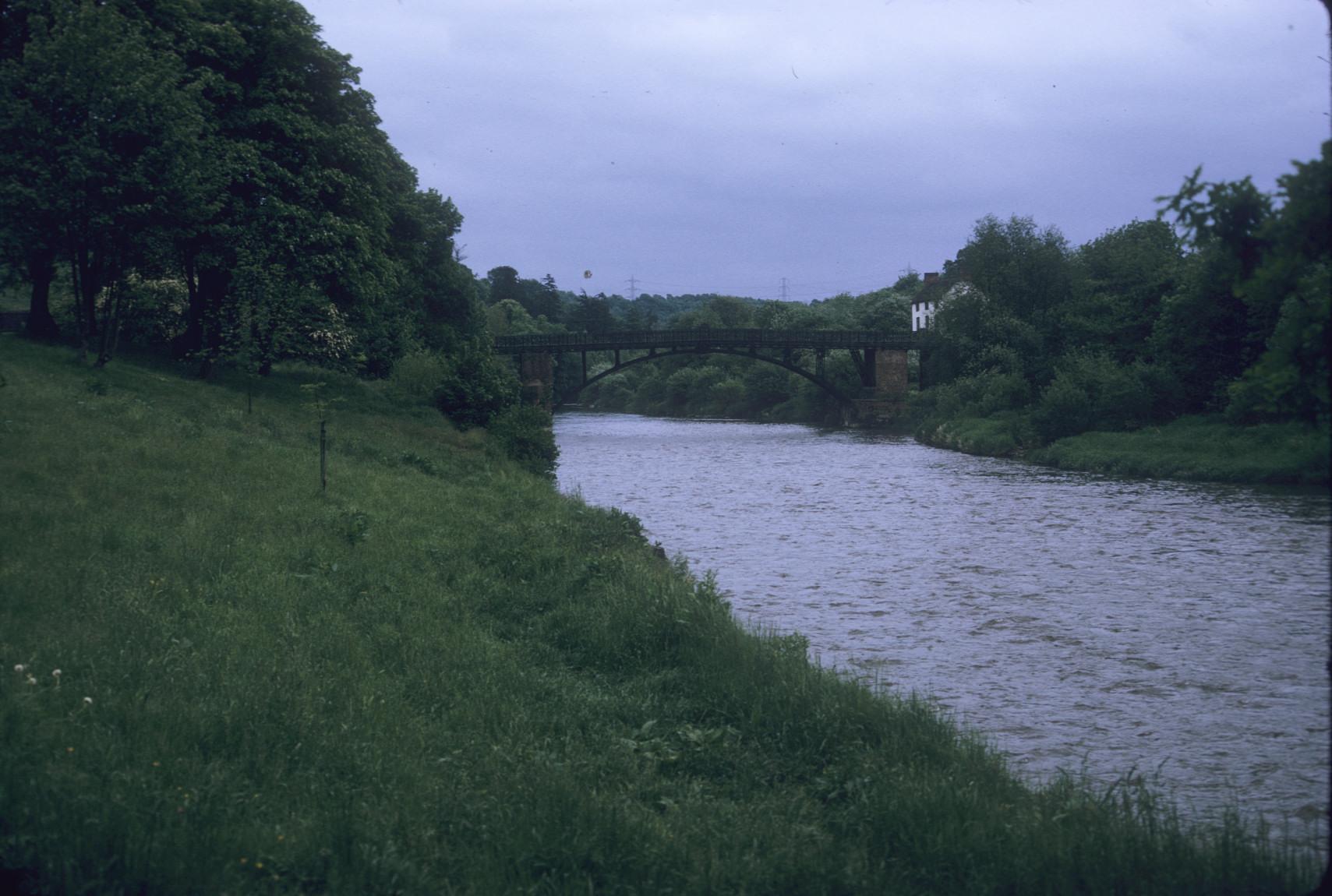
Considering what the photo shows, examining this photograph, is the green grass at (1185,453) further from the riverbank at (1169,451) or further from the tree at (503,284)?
the tree at (503,284)

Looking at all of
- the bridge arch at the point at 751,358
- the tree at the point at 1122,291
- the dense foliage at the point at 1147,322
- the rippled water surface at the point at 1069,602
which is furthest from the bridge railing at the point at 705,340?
the rippled water surface at the point at 1069,602

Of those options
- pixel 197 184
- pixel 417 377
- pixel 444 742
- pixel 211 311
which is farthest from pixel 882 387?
pixel 444 742

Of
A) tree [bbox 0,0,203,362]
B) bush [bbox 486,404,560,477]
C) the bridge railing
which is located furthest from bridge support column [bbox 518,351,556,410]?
tree [bbox 0,0,203,362]

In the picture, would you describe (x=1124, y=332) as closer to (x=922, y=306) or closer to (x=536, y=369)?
(x=536, y=369)

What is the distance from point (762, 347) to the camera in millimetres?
75375

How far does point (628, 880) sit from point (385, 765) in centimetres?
199

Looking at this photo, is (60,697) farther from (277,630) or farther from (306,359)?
(306,359)

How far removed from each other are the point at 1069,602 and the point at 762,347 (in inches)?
2323

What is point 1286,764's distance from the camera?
946cm

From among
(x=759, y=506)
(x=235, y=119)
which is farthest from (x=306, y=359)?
(x=759, y=506)

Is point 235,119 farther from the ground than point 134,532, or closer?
farther from the ground

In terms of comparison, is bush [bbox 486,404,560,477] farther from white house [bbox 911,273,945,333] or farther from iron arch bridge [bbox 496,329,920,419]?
white house [bbox 911,273,945,333]

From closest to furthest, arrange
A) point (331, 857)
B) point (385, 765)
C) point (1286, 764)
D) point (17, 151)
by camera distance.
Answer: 1. point (331, 857)
2. point (385, 765)
3. point (1286, 764)
4. point (17, 151)

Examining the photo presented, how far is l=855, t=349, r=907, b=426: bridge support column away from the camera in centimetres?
7506
